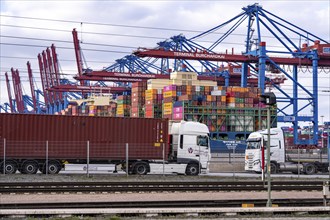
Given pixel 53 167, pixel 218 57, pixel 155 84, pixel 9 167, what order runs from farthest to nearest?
1. pixel 155 84
2. pixel 218 57
3. pixel 53 167
4. pixel 9 167

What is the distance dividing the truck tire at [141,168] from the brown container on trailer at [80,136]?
40cm

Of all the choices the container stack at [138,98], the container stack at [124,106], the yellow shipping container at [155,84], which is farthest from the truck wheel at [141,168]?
the container stack at [124,106]

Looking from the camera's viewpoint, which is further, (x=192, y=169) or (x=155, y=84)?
(x=155, y=84)

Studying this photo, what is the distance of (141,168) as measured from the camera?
A: 33.7 meters

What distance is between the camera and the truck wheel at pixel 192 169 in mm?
33562

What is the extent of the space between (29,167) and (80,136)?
3.31 meters

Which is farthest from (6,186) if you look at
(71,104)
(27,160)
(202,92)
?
(71,104)

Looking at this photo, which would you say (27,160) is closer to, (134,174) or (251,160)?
(134,174)

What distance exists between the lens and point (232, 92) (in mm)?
82562

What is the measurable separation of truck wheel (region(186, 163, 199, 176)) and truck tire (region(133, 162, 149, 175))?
2367mm

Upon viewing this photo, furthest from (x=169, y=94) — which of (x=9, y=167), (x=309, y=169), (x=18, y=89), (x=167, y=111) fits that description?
(x=18, y=89)

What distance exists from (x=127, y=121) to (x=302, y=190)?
41.4 ft

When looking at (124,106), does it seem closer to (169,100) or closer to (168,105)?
(169,100)

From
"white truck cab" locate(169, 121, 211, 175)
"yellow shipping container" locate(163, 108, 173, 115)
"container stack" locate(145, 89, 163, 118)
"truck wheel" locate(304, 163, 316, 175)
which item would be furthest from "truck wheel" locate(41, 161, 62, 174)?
"container stack" locate(145, 89, 163, 118)
